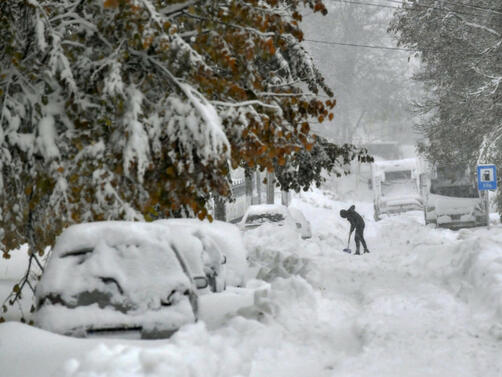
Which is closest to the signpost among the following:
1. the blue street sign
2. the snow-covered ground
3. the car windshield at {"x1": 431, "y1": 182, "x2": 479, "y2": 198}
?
the blue street sign

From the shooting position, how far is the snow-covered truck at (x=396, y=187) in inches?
1725

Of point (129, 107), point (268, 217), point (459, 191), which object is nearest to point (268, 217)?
point (268, 217)

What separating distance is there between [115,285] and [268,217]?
60.4 ft

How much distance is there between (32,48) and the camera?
344 inches

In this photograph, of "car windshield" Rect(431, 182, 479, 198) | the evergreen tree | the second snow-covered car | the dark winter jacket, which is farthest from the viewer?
"car windshield" Rect(431, 182, 479, 198)

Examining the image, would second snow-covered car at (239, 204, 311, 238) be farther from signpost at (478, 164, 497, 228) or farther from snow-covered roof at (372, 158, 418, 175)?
snow-covered roof at (372, 158, 418, 175)

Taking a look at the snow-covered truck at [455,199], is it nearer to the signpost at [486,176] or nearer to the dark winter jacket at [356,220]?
the dark winter jacket at [356,220]

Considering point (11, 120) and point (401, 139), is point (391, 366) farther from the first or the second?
point (401, 139)

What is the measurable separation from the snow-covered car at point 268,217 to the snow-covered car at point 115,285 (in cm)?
1759

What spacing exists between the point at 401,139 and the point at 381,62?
28.0 meters

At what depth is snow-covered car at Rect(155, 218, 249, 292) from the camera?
12.5m

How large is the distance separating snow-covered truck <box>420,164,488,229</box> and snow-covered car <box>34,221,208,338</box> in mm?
27969

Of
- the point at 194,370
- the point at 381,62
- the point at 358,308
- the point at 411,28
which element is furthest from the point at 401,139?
the point at 194,370

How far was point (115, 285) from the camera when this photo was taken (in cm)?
771
